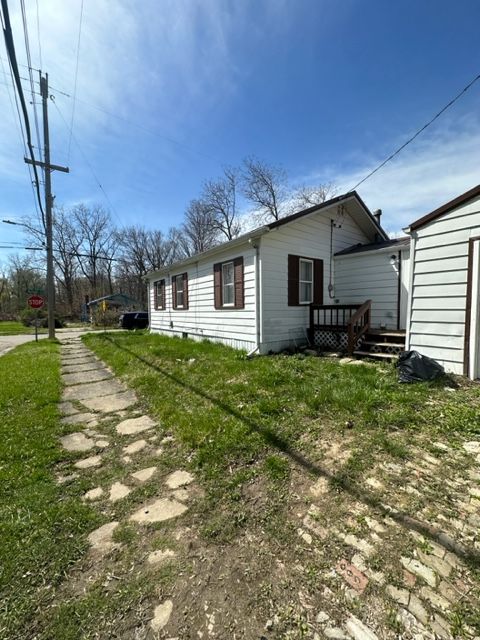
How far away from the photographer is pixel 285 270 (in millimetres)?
7836

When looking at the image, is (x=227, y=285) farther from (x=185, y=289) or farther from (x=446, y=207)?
(x=446, y=207)

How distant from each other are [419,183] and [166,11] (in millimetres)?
8395

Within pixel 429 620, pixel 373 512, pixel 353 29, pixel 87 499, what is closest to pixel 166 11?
pixel 353 29

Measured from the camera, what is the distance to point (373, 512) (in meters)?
2.05

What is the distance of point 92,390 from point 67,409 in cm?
103

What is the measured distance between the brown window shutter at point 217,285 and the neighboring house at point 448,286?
5.25 metres

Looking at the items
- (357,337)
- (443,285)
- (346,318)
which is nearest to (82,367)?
(357,337)

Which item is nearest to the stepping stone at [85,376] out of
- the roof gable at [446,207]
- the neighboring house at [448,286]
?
the neighboring house at [448,286]

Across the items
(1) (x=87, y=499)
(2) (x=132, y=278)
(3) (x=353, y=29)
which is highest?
(3) (x=353, y=29)

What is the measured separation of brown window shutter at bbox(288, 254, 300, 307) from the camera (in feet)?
26.1

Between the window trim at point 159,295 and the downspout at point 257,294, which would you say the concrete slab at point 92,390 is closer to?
the downspout at point 257,294

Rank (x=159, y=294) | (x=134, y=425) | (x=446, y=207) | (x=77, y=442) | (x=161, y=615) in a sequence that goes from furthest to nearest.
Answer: (x=159, y=294)
(x=446, y=207)
(x=134, y=425)
(x=77, y=442)
(x=161, y=615)

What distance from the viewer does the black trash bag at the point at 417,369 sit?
15.4ft

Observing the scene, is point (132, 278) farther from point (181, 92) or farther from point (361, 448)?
point (361, 448)
